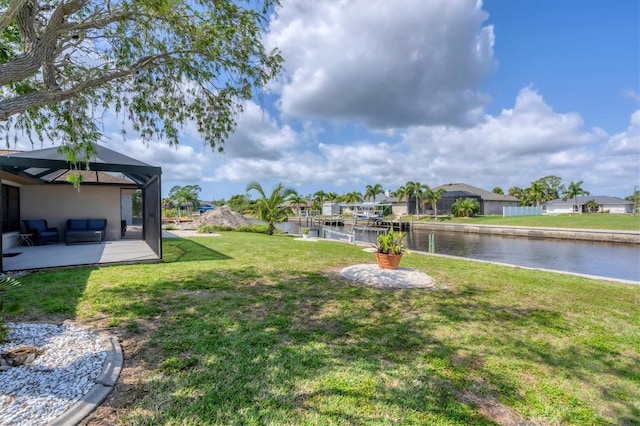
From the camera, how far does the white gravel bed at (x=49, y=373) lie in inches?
80.0

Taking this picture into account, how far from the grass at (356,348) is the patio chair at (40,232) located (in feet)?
20.3

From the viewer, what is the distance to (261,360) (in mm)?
2791

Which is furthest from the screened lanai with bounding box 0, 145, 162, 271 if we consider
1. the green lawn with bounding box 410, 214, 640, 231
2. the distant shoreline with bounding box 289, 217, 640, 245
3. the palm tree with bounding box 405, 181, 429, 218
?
the palm tree with bounding box 405, 181, 429, 218

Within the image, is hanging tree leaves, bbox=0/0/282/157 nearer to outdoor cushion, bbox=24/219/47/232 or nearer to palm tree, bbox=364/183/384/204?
outdoor cushion, bbox=24/219/47/232

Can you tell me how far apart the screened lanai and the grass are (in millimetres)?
3062

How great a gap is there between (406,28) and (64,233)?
14.0 m

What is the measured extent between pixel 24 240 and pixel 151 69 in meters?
9.53

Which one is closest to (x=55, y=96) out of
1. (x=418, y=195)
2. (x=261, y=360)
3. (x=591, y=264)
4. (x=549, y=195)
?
(x=261, y=360)

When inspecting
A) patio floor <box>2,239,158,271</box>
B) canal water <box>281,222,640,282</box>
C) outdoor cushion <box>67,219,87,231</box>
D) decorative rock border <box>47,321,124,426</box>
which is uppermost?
outdoor cushion <box>67,219,87,231</box>

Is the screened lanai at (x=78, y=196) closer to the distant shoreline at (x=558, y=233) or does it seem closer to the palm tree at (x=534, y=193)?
the distant shoreline at (x=558, y=233)

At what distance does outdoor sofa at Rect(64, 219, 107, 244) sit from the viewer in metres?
10.7

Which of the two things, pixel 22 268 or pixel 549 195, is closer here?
pixel 22 268

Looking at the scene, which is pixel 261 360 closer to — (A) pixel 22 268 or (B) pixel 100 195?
(A) pixel 22 268

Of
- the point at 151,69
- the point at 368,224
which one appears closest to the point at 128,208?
the point at 151,69
